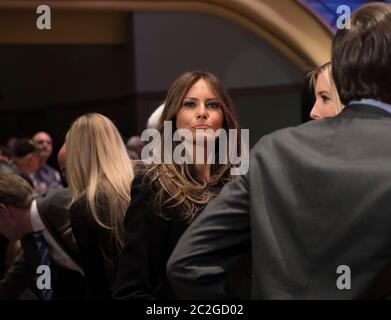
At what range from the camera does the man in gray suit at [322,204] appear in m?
1.22

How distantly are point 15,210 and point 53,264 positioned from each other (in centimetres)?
26

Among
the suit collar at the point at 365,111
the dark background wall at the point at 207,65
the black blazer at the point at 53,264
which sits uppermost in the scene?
the dark background wall at the point at 207,65

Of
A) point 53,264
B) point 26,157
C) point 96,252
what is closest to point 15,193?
point 53,264

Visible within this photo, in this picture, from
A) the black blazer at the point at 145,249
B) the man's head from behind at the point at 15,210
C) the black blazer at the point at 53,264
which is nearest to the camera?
the black blazer at the point at 145,249

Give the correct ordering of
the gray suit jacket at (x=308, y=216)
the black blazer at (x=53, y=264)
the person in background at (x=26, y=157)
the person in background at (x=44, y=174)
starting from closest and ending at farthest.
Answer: the gray suit jacket at (x=308, y=216), the black blazer at (x=53, y=264), the person in background at (x=26, y=157), the person in background at (x=44, y=174)

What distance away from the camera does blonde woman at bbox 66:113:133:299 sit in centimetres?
226

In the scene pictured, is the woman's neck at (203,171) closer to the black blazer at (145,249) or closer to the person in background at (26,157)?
the black blazer at (145,249)

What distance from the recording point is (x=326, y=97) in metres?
2.09

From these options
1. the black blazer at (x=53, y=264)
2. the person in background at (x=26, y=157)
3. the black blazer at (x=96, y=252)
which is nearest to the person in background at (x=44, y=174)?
the person in background at (x=26, y=157)

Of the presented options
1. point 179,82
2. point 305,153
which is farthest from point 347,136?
point 179,82

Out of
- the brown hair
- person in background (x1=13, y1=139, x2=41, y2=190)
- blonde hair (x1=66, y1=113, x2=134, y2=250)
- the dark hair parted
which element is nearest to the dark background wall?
person in background (x1=13, y1=139, x2=41, y2=190)

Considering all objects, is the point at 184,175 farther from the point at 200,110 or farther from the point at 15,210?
the point at 15,210

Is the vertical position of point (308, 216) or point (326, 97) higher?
point (326, 97)

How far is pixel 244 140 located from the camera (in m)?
2.19
